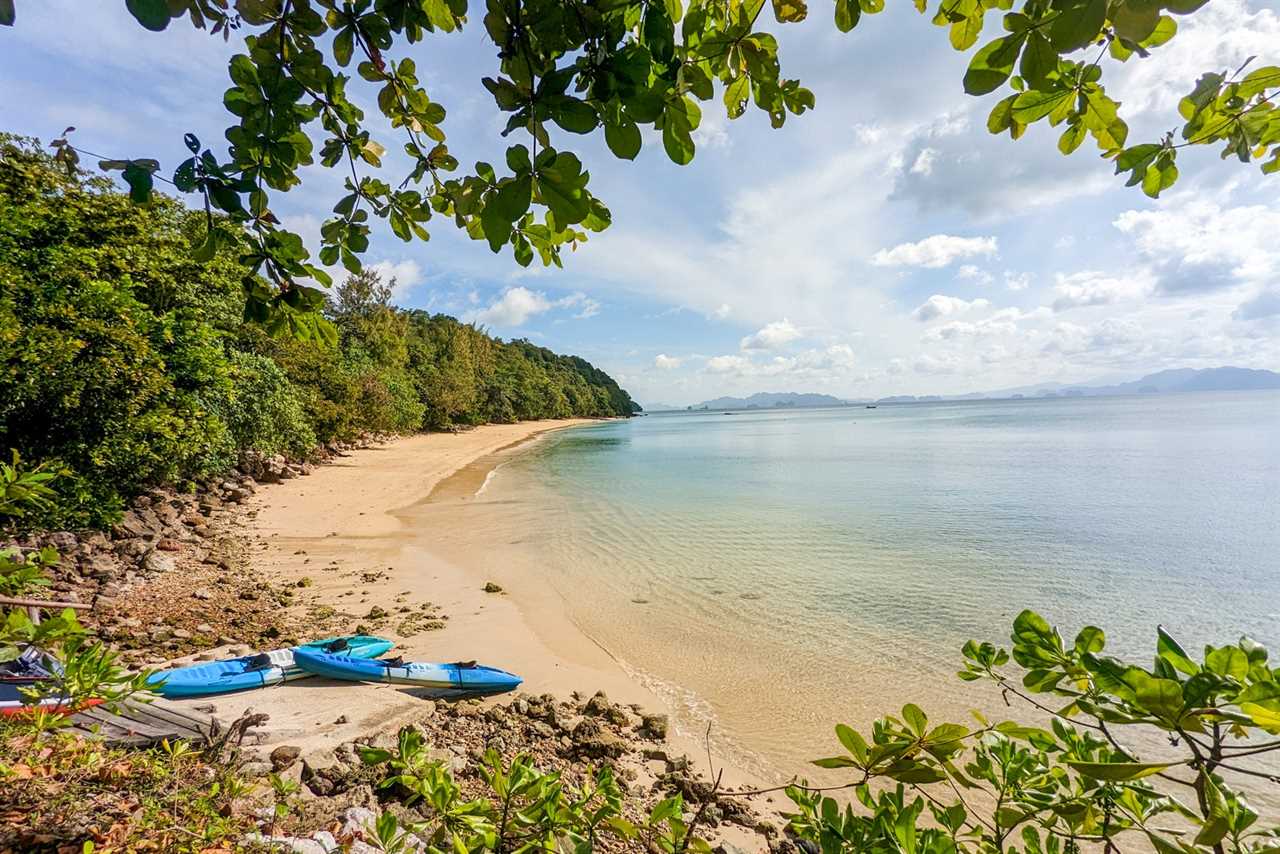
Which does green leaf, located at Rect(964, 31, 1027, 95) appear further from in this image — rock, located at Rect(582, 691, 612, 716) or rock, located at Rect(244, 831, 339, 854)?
rock, located at Rect(582, 691, 612, 716)

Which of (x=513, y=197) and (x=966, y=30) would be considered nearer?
(x=513, y=197)

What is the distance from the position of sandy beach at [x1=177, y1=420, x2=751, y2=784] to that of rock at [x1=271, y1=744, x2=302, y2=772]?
10 centimetres

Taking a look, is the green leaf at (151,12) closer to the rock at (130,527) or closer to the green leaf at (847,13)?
the green leaf at (847,13)

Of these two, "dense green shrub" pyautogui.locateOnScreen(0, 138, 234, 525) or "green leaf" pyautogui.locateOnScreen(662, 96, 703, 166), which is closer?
"green leaf" pyautogui.locateOnScreen(662, 96, 703, 166)

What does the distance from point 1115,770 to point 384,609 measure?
7.31m

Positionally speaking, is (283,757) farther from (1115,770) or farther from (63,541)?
(63,541)

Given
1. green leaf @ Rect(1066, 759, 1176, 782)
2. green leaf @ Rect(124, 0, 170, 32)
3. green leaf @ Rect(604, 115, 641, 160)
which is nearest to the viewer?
green leaf @ Rect(1066, 759, 1176, 782)

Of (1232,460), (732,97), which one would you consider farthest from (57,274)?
(1232,460)

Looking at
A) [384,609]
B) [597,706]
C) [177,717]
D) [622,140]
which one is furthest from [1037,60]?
[384,609]

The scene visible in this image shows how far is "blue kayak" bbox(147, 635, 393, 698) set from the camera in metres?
4.02

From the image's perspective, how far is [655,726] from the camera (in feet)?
14.3

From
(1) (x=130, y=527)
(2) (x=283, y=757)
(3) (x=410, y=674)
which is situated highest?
(1) (x=130, y=527)

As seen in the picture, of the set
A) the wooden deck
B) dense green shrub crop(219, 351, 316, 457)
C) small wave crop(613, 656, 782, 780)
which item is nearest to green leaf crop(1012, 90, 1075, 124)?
small wave crop(613, 656, 782, 780)

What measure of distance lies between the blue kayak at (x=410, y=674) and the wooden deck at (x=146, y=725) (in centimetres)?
155
